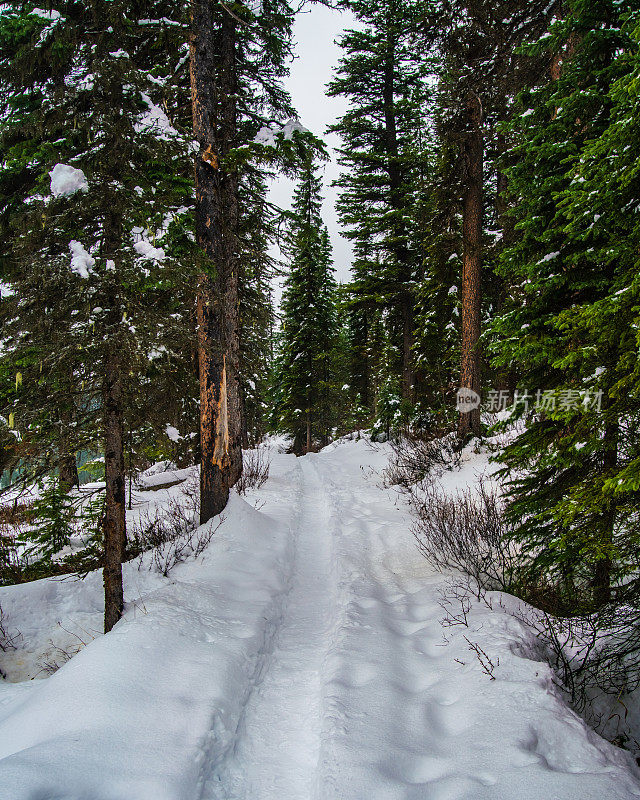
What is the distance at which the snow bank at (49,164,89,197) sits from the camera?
390 centimetres

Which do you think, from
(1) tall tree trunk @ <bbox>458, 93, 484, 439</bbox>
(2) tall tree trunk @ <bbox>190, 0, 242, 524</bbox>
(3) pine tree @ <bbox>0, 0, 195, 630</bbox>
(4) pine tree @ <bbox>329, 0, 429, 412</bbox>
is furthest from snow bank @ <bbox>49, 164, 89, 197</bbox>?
(4) pine tree @ <bbox>329, 0, 429, 412</bbox>

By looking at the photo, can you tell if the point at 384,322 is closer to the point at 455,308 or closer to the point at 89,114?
the point at 455,308

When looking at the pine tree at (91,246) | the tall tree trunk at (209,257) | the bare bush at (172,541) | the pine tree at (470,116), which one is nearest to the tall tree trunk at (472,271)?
the pine tree at (470,116)

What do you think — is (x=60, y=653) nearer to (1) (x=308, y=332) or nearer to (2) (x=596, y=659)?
(2) (x=596, y=659)

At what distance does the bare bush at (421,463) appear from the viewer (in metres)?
9.77

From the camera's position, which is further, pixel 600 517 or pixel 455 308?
pixel 455 308

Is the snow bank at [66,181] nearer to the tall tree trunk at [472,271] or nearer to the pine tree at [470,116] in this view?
the pine tree at [470,116]

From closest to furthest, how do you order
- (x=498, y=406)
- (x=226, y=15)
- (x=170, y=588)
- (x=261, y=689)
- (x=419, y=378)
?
(x=261, y=689) → (x=170, y=588) → (x=226, y=15) → (x=498, y=406) → (x=419, y=378)

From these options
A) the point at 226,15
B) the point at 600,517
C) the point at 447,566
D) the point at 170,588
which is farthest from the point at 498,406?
the point at 226,15

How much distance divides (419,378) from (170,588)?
50.1 feet

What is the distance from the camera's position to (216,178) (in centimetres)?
700

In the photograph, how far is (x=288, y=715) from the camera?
334cm

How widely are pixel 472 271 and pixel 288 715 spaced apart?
32.3 feet

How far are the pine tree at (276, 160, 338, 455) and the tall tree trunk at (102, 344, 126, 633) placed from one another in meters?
21.0
